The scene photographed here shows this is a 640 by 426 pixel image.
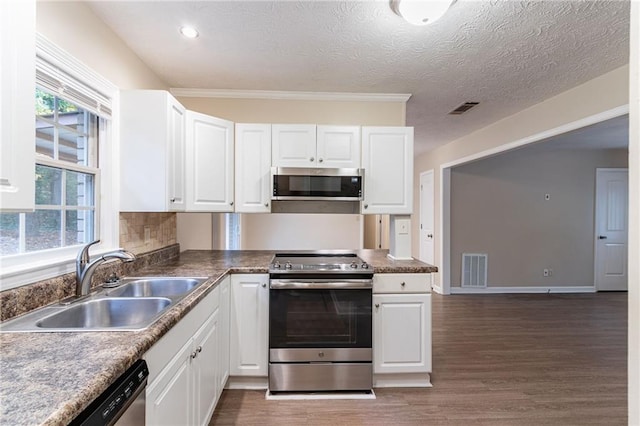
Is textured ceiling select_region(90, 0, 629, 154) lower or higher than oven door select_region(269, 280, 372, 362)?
higher

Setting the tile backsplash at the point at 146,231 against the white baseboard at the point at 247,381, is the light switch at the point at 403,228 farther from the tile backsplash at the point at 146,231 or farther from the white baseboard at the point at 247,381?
the tile backsplash at the point at 146,231

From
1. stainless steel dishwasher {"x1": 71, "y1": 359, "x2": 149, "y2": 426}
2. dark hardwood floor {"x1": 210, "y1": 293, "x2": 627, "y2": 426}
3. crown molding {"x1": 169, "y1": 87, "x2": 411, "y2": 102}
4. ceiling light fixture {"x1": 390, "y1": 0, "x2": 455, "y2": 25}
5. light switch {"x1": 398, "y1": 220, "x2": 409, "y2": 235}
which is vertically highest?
crown molding {"x1": 169, "y1": 87, "x2": 411, "y2": 102}

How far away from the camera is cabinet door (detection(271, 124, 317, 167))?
2648 millimetres

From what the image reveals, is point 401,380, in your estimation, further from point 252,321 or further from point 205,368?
point 205,368

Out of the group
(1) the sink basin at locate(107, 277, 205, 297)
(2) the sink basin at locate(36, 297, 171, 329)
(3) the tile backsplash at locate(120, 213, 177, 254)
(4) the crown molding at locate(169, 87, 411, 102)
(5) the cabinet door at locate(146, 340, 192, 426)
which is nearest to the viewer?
(5) the cabinet door at locate(146, 340, 192, 426)

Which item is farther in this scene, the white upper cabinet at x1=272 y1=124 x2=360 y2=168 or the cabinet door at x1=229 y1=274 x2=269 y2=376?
the white upper cabinet at x1=272 y1=124 x2=360 y2=168

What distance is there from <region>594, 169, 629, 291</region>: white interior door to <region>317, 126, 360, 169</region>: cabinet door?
16.8 feet

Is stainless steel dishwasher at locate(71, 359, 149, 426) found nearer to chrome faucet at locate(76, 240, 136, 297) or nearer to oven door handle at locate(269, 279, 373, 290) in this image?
chrome faucet at locate(76, 240, 136, 297)

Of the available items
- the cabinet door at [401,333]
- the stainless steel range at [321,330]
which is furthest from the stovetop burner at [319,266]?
the cabinet door at [401,333]

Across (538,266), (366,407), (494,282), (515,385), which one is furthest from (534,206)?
(366,407)

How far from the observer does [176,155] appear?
2215mm

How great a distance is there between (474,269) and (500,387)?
3044mm

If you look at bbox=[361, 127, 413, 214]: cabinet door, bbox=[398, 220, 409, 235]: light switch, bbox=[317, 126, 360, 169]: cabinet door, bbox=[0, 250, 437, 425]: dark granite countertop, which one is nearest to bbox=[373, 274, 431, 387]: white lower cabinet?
bbox=[398, 220, 409, 235]: light switch

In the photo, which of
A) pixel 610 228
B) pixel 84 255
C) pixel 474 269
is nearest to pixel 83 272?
pixel 84 255
